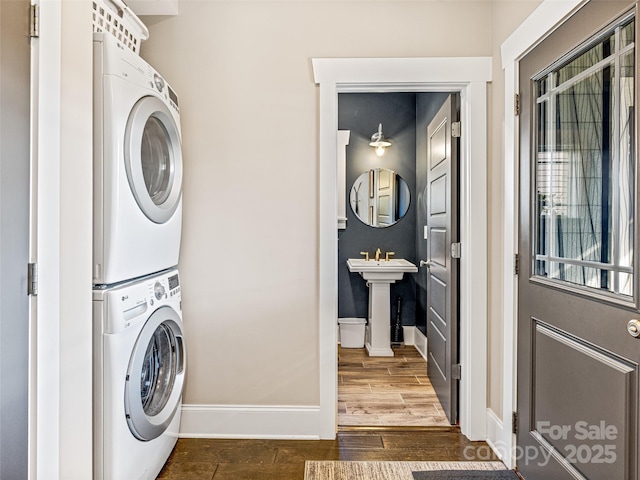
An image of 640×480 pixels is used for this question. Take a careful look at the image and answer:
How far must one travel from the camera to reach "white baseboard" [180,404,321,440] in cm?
245

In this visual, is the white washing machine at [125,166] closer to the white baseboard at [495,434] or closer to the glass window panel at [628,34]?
the glass window panel at [628,34]

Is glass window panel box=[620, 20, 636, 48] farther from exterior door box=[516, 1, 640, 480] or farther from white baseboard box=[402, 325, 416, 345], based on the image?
white baseboard box=[402, 325, 416, 345]

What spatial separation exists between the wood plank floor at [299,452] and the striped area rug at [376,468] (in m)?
0.05

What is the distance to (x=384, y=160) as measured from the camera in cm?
434

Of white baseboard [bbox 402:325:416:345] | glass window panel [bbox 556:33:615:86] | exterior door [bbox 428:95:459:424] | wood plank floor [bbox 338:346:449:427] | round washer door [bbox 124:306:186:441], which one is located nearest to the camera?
glass window panel [bbox 556:33:615:86]

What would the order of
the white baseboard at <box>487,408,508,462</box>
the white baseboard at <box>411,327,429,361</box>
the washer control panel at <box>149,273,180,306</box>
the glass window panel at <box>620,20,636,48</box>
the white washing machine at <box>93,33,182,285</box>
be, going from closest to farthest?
1. the glass window panel at <box>620,20,636,48</box>
2. the white washing machine at <box>93,33,182,285</box>
3. the washer control panel at <box>149,273,180,306</box>
4. the white baseboard at <box>487,408,508,462</box>
5. the white baseboard at <box>411,327,429,361</box>

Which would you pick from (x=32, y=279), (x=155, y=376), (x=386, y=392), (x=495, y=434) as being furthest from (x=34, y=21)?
(x=386, y=392)

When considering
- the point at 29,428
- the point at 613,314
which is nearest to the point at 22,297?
the point at 29,428

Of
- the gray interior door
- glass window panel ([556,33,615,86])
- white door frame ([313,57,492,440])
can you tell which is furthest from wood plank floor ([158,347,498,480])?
glass window panel ([556,33,615,86])

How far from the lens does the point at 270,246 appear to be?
8.06 ft

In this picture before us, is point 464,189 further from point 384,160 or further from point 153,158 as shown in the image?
point 384,160

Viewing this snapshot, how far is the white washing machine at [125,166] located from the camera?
63.3 inches

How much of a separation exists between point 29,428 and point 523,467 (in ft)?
6.60

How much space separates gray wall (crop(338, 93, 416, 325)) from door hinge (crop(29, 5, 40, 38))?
322cm
